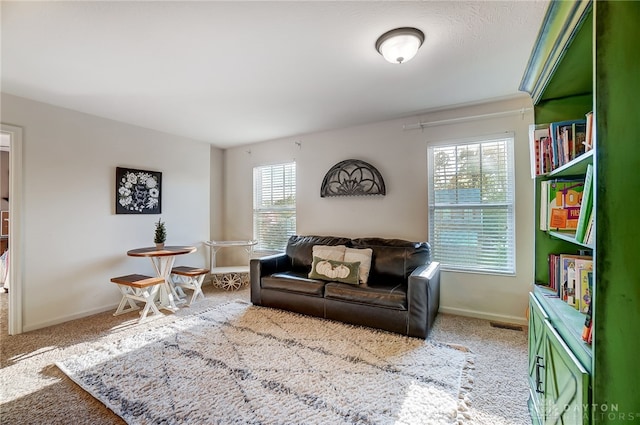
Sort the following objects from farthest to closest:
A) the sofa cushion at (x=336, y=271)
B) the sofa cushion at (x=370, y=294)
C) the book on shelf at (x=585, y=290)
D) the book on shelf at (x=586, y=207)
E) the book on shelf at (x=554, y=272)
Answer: the sofa cushion at (x=336, y=271) < the sofa cushion at (x=370, y=294) < the book on shelf at (x=554, y=272) < the book on shelf at (x=585, y=290) < the book on shelf at (x=586, y=207)

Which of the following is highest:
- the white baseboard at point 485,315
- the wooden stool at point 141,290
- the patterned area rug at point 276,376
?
the wooden stool at point 141,290

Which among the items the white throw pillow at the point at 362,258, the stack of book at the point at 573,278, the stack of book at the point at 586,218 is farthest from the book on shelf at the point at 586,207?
the white throw pillow at the point at 362,258

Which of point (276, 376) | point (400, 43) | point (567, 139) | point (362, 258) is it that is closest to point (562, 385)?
point (567, 139)

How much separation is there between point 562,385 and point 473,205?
239 centimetres

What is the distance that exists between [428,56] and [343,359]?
98.4 inches

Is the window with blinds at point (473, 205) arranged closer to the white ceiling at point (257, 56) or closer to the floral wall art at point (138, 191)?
the white ceiling at point (257, 56)

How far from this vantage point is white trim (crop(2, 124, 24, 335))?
2.76 m

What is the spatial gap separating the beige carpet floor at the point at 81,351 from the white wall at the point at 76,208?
1.22 feet

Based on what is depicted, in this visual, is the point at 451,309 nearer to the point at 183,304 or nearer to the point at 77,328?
the point at 183,304

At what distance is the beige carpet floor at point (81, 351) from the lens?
5.37 feet

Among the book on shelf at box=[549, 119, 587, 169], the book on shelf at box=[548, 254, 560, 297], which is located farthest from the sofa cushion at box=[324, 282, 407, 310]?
the book on shelf at box=[549, 119, 587, 169]

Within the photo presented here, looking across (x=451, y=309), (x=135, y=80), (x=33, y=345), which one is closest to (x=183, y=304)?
(x=33, y=345)

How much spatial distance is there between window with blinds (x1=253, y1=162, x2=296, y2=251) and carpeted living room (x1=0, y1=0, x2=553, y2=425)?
4 cm

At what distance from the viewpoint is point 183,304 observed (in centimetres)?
357
